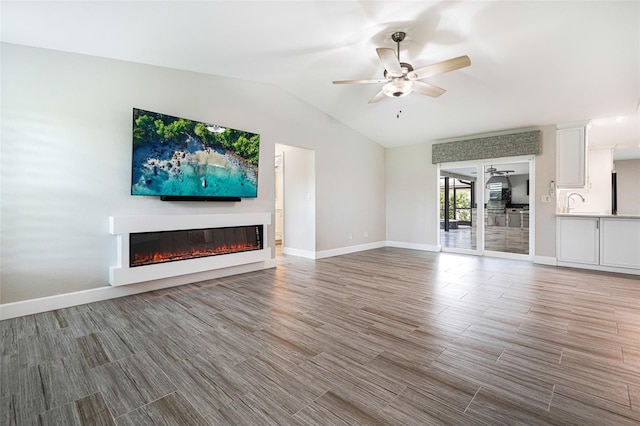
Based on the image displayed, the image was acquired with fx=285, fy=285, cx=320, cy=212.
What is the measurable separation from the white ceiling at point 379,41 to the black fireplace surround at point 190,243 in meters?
2.20

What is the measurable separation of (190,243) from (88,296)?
123 centimetres

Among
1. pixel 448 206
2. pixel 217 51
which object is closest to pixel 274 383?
pixel 217 51

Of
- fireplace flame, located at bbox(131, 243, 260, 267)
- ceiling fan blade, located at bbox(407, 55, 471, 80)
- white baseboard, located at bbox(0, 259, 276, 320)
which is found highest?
ceiling fan blade, located at bbox(407, 55, 471, 80)

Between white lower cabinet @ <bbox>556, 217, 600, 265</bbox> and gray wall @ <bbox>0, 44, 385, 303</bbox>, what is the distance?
237 inches

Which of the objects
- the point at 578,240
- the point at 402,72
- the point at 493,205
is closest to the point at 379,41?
the point at 402,72

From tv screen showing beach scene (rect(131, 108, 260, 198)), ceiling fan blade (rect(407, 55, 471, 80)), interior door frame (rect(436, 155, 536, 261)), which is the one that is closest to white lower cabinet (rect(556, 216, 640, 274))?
interior door frame (rect(436, 155, 536, 261))

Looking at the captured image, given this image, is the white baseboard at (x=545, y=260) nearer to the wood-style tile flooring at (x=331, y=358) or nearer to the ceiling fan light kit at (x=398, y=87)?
the wood-style tile flooring at (x=331, y=358)

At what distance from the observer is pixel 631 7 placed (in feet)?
8.83

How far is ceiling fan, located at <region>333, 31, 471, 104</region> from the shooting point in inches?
112

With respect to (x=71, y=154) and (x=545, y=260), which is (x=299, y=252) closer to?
(x=71, y=154)

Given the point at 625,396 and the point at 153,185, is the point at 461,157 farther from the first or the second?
the point at 153,185

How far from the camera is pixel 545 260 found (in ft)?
17.6

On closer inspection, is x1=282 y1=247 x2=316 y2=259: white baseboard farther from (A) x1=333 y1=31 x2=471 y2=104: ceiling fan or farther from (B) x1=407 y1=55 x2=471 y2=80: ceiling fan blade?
(B) x1=407 y1=55 x2=471 y2=80: ceiling fan blade

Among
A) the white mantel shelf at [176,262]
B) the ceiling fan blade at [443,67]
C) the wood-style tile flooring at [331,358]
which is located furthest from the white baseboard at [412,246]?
the ceiling fan blade at [443,67]
